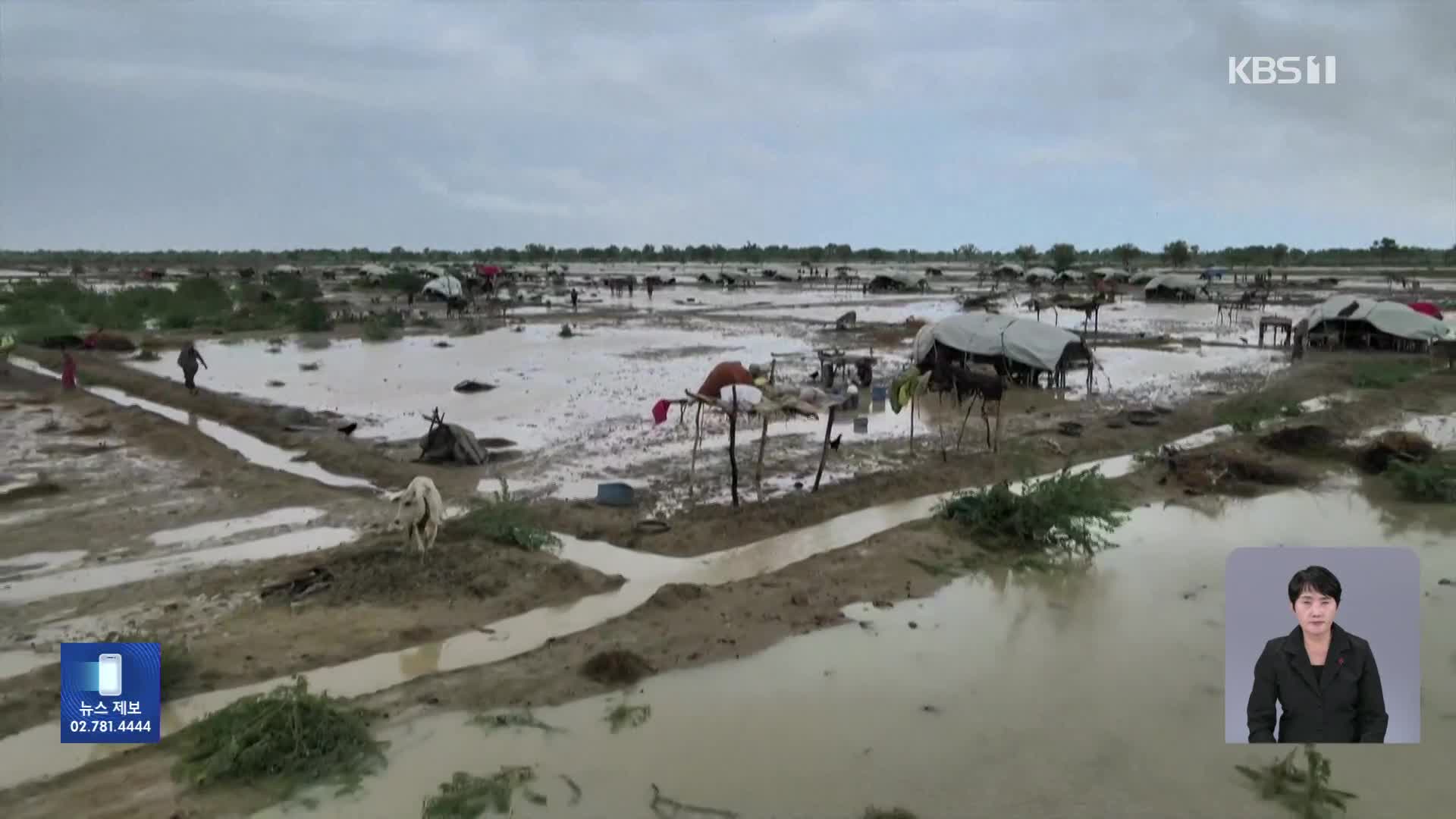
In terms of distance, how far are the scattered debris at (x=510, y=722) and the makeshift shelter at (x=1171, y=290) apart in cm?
4129

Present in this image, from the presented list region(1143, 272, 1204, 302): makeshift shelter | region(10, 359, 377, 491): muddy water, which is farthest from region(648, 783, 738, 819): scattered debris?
region(1143, 272, 1204, 302): makeshift shelter

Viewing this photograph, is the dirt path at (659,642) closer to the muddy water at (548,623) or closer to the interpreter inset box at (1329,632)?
the muddy water at (548,623)

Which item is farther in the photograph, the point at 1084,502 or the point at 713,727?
the point at 1084,502

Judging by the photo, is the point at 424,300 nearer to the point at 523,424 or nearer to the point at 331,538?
the point at 523,424

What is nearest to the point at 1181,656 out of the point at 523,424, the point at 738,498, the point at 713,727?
the point at 713,727

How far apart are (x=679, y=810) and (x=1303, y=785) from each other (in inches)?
126

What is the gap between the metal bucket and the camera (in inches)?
362

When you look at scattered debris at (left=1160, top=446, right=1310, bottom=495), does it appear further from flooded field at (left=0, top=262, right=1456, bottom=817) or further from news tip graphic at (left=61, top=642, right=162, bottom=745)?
news tip graphic at (left=61, top=642, right=162, bottom=745)

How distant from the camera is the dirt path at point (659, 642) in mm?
4316

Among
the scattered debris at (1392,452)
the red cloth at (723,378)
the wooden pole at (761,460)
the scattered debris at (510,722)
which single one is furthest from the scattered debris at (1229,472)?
the scattered debris at (510,722)

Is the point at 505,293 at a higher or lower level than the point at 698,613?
higher

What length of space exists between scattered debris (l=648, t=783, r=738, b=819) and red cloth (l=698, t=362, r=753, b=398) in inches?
202

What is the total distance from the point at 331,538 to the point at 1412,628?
795 centimetres

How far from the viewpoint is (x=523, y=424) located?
1351 cm
